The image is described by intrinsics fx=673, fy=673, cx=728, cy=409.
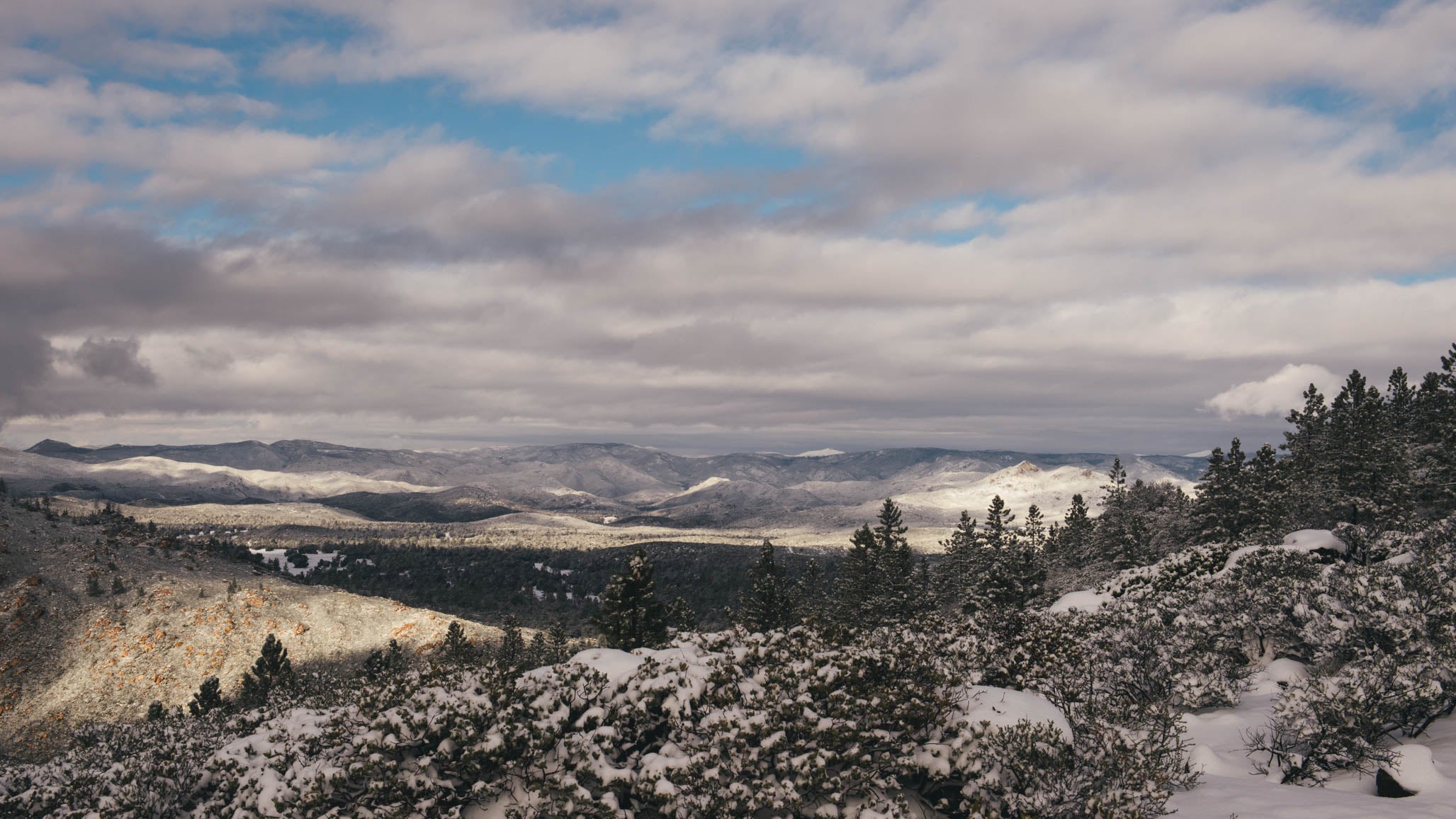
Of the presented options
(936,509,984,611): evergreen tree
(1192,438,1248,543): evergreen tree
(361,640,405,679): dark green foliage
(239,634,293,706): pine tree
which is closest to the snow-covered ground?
(1192,438,1248,543): evergreen tree

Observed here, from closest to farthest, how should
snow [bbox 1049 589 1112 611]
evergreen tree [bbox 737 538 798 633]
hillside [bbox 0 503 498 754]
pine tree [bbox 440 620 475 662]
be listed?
snow [bbox 1049 589 1112 611] < evergreen tree [bbox 737 538 798 633] < hillside [bbox 0 503 498 754] < pine tree [bbox 440 620 475 662]

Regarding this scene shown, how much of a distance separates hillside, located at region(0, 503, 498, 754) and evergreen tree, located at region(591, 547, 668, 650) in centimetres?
6081

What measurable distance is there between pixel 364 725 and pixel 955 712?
16.9 meters

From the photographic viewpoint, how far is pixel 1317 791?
1681cm

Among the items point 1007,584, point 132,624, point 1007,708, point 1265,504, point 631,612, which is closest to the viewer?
point 1007,708

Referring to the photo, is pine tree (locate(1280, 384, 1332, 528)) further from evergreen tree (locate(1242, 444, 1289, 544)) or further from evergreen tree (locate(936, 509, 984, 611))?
evergreen tree (locate(936, 509, 984, 611))

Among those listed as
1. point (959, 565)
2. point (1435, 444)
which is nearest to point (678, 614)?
point (959, 565)

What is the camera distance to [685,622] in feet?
186

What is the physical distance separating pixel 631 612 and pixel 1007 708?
4014cm

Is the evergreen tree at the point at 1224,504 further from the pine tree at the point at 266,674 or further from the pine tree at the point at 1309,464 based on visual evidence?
the pine tree at the point at 266,674

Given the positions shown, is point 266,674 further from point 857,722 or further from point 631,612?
point 857,722

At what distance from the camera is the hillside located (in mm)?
75688

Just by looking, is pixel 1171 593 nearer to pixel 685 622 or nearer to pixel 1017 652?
pixel 1017 652

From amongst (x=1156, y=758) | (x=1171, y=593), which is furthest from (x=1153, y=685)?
(x=1171, y=593)
